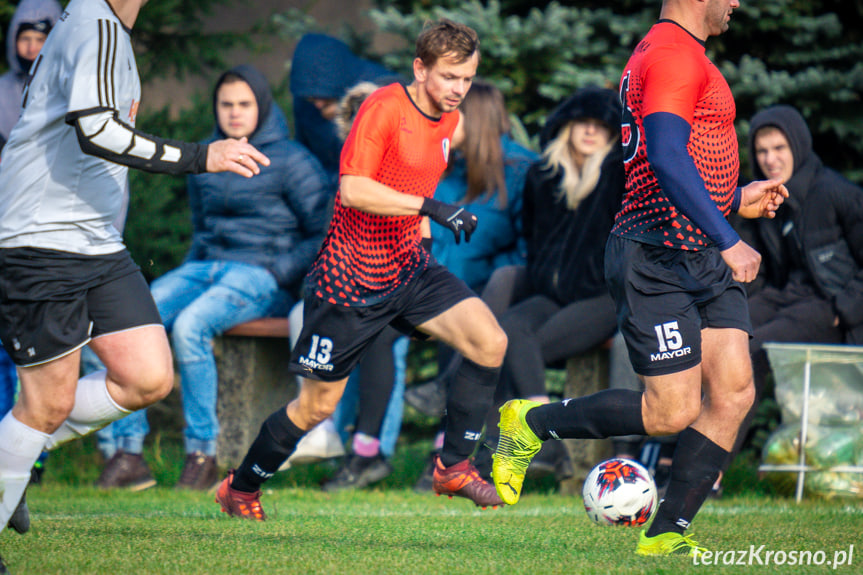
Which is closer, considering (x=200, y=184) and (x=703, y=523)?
(x=703, y=523)

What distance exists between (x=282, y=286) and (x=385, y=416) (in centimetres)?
128

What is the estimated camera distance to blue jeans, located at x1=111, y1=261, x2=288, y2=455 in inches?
273

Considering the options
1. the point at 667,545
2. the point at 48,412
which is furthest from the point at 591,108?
the point at 48,412

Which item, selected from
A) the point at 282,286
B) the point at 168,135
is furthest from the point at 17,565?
the point at 168,135

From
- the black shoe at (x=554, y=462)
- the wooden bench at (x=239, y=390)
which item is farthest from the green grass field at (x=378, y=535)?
the wooden bench at (x=239, y=390)

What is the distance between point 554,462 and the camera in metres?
6.61

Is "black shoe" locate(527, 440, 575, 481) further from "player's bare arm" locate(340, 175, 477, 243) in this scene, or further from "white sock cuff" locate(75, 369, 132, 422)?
"white sock cuff" locate(75, 369, 132, 422)

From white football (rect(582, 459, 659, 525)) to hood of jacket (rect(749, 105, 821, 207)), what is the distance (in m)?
2.89

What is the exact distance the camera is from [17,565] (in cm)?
391

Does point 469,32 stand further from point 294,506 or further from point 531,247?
point 294,506

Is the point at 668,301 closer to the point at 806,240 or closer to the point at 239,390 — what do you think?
the point at 806,240

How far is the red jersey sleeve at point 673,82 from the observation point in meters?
4.02

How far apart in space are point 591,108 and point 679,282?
3.18 metres

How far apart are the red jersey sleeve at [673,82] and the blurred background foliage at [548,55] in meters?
4.32
